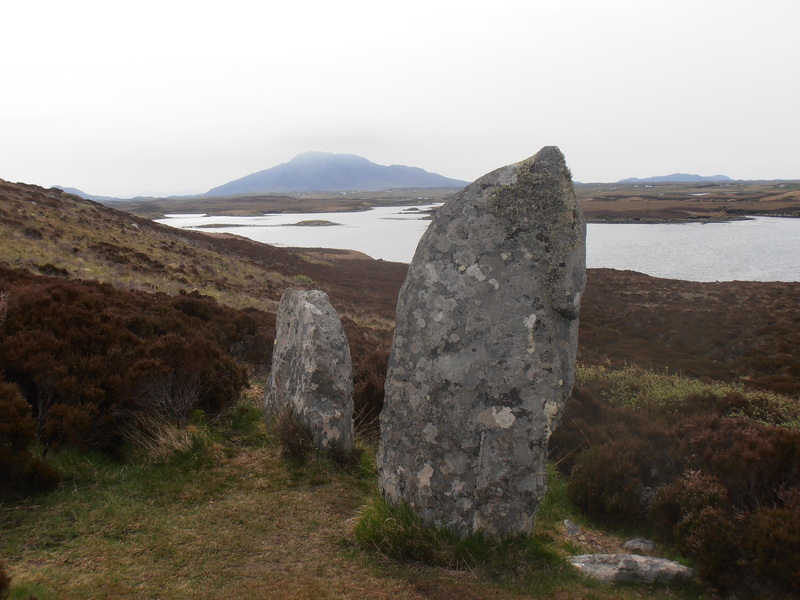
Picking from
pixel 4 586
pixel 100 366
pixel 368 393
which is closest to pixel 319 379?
pixel 368 393

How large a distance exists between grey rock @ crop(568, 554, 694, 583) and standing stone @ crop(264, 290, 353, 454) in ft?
10.8

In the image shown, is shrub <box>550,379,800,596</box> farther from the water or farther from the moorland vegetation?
the water

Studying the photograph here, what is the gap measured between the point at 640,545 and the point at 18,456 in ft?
20.2

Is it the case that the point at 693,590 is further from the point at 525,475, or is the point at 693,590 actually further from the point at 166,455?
the point at 166,455

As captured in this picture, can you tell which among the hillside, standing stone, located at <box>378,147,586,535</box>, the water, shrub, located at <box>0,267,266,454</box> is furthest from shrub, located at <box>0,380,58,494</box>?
A: the water

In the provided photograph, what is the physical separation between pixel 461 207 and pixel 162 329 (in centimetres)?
573

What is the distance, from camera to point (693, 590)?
4.32 m

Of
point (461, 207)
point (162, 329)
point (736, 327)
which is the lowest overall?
point (736, 327)

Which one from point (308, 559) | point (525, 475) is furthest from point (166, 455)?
point (525, 475)

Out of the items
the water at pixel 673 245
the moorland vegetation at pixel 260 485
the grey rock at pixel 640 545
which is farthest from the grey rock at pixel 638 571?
the water at pixel 673 245

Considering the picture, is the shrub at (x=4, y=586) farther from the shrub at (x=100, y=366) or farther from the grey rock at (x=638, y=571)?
the grey rock at (x=638, y=571)

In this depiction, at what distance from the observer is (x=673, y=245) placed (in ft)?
195

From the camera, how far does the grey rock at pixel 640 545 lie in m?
5.38

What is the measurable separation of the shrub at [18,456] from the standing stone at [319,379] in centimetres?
281
